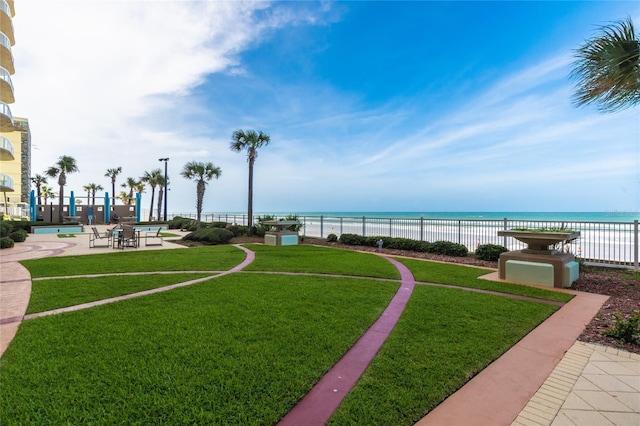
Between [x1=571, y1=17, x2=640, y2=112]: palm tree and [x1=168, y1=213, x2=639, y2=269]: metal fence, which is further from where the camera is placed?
[x1=168, y1=213, x2=639, y2=269]: metal fence

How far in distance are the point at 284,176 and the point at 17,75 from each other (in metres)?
27.5

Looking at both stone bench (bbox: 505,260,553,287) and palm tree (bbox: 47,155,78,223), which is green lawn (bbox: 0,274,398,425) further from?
palm tree (bbox: 47,155,78,223)

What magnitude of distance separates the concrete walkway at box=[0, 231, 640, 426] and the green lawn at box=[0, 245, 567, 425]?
0.45 feet

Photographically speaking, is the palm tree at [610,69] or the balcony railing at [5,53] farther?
the balcony railing at [5,53]

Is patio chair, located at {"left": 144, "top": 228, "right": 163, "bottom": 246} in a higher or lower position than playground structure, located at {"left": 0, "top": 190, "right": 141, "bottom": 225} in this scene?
lower

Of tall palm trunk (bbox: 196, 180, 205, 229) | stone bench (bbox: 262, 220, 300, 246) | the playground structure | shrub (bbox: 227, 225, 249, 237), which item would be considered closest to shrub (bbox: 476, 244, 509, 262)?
stone bench (bbox: 262, 220, 300, 246)

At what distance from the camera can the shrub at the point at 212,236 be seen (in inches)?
627

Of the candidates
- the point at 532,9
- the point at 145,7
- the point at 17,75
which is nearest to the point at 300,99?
the point at 145,7

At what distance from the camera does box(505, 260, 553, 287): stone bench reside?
21.7ft

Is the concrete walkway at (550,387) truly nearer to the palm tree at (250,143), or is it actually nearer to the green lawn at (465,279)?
the green lawn at (465,279)

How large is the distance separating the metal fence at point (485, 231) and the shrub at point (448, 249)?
2.17 feet

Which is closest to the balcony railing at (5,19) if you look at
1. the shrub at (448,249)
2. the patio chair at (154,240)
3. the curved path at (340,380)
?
the patio chair at (154,240)

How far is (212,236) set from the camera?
1600 centimetres

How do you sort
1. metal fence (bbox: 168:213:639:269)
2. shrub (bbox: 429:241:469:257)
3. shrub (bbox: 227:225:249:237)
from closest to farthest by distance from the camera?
metal fence (bbox: 168:213:639:269), shrub (bbox: 429:241:469:257), shrub (bbox: 227:225:249:237)
